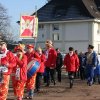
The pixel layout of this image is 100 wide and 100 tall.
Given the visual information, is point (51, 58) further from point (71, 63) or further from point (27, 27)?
point (27, 27)

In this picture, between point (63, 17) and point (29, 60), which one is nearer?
point (29, 60)

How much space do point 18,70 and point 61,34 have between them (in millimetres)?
46295

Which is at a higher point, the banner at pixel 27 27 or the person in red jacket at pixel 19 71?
the banner at pixel 27 27

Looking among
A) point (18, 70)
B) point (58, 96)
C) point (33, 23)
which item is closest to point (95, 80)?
point (33, 23)

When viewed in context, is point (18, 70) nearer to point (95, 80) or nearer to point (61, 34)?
point (95, 80)

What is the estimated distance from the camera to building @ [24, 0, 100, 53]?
56812 mm

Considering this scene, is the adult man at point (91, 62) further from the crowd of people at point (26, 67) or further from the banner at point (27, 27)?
the banner at point (27, 27)

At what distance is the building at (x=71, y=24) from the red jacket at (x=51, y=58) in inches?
1473

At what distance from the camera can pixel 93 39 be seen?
56438mm

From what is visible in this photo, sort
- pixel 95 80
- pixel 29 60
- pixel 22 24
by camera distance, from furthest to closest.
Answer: pixel 95 80
pixel 22 24
pixel 29 60

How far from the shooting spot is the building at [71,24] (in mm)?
56812

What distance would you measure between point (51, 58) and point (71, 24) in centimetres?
3924

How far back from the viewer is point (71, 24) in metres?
58.0

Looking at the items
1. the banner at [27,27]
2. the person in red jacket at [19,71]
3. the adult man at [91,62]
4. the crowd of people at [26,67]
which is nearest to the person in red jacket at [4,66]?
the crowd of people at [26,67]
